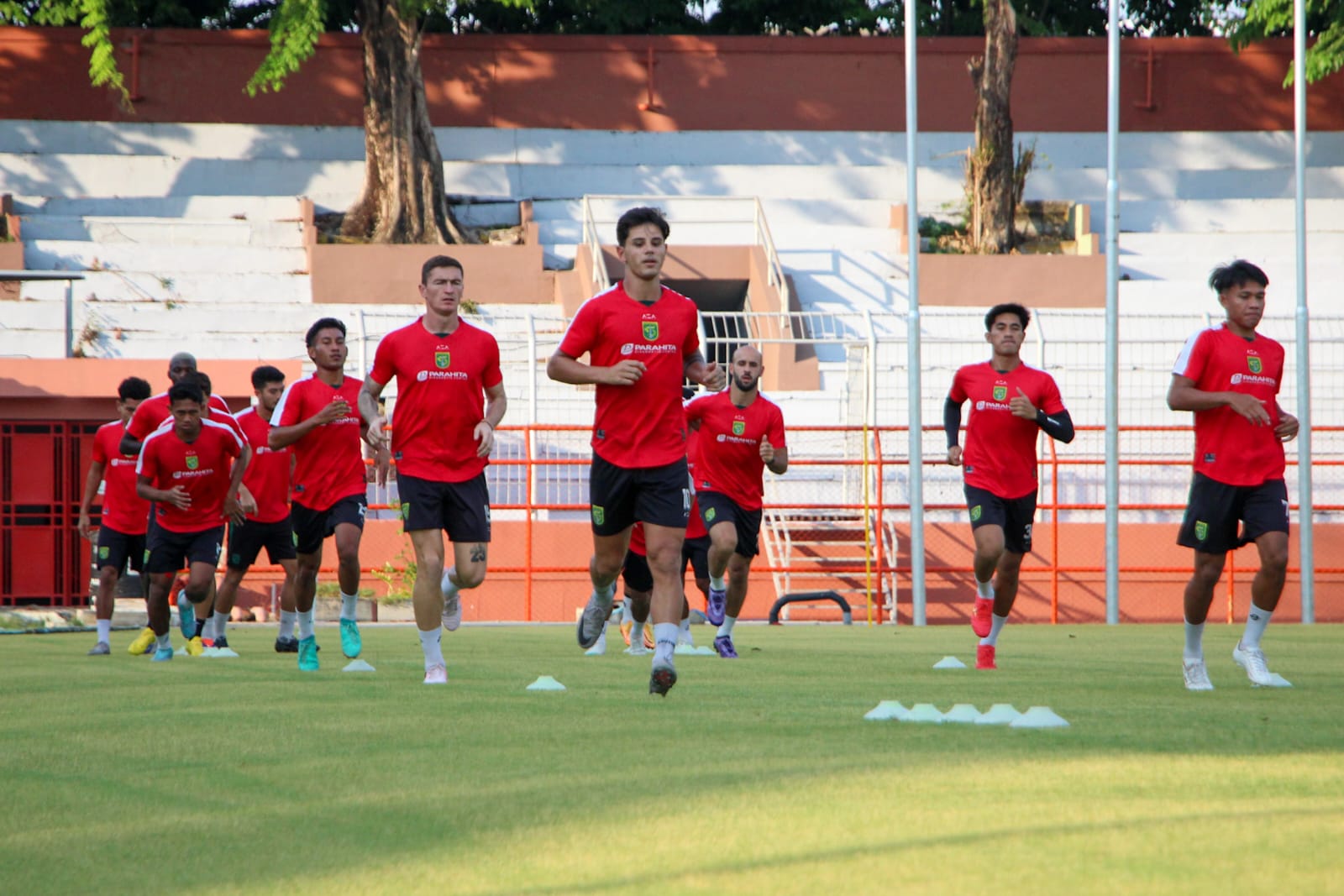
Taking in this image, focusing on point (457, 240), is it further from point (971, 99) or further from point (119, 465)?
point (119, 465)

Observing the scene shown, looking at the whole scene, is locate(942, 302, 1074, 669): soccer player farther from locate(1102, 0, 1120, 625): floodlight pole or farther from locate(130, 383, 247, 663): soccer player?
locate(1102, 0, 1120, 625): floodlight pole

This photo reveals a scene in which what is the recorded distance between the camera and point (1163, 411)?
23469mm

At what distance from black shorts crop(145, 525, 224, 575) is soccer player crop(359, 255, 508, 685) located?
10.6 feet

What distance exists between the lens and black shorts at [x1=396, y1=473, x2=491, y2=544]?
342 inches

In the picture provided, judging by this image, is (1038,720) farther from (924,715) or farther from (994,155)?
(994,155)

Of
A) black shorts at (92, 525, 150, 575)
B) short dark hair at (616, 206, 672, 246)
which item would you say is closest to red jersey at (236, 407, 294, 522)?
black shorts at (92, 525, 150, 575)

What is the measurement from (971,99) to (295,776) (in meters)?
30.8

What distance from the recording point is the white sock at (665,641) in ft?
24.6

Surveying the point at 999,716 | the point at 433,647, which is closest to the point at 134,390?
the point at 433,647

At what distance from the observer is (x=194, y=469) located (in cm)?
1152

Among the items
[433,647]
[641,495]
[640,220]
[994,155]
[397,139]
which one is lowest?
[433,647]

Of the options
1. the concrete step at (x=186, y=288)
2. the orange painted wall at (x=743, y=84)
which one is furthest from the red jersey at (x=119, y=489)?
the orange painted wall at (x=743, y=84)

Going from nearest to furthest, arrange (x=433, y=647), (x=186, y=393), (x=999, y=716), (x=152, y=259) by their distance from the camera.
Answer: (x=999, y=716) → (x=433, y=647) → (x=186, y=393) → (x=152, y=259)

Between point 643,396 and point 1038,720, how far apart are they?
2.60 metres
